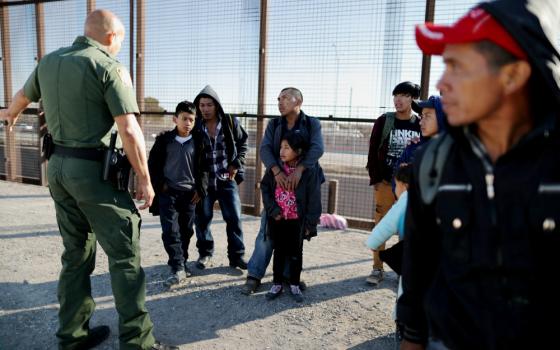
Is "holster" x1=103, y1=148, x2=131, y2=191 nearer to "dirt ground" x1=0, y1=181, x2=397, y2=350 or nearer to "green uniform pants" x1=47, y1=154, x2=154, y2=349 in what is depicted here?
"green uniform pants" x1=47, y1=154, x2=154, y2=349

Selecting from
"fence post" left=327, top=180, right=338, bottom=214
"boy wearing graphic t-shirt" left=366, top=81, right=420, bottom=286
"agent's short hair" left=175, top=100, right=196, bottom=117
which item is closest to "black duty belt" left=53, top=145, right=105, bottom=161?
"agent's short hair" left=175, top=100, right=196, bottom=117

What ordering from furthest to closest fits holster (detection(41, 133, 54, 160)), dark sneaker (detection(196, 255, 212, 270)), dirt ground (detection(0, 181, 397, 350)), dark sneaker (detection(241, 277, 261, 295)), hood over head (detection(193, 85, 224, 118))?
dark sneaker (detection(196, 255, 212, 270))
hood over head (detection(193, 85, 224, 118))
dark sneaker (detection(241, 277, 261, 295))
dirt ground (detection(0, 181, 397, 350))
holster (detection(41, 133, 54, 160))

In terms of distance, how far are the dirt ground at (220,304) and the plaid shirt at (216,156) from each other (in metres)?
0.99

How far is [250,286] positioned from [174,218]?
1.00 meters

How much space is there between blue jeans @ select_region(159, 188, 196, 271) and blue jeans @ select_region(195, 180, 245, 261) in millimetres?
274

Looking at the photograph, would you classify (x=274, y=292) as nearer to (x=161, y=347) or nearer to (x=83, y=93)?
(x=161, y=347)

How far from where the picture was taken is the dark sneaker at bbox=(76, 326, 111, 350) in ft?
9.33

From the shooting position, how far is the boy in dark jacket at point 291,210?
3689 millimetres

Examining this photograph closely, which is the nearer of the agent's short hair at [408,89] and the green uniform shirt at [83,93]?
the green uniform shirt at [83,93]

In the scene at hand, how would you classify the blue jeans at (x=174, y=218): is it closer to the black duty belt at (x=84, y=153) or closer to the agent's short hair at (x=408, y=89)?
the black duty belt at (x=84, y=153)

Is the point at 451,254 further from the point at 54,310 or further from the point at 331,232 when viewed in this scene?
the point at 331,232

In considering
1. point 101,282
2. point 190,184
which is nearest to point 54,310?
point 101,282

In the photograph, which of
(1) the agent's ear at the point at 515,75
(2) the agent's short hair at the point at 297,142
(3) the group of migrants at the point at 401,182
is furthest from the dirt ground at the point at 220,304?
(1) the agent's ear at the point at 515,75

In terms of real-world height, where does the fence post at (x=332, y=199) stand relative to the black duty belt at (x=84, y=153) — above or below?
below
